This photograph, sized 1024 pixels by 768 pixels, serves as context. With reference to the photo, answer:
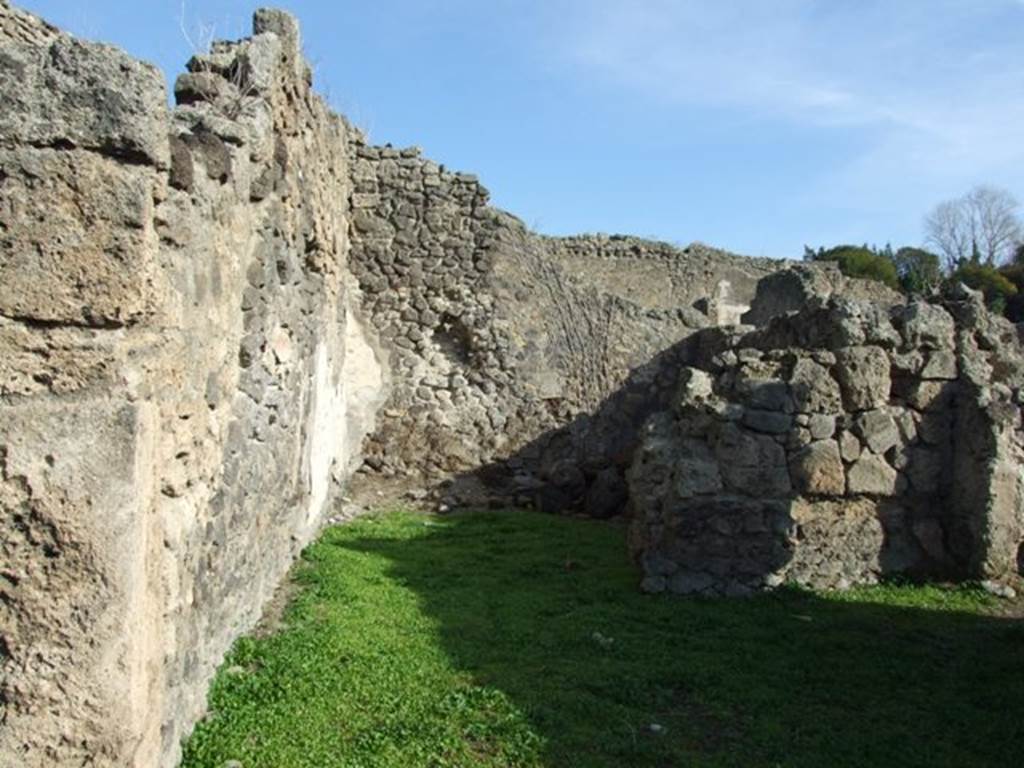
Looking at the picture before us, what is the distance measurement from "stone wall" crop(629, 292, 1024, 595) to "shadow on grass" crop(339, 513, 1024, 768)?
12.5 inches

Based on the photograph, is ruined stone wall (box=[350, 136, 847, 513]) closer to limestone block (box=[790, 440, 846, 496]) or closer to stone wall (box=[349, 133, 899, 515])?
stone wall (box=[349, 133, 899, 515])

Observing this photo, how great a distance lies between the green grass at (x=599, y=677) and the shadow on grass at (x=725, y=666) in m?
0.02

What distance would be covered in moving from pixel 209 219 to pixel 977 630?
16.9 feet

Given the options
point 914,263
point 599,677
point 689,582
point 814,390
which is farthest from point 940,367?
point 914,263

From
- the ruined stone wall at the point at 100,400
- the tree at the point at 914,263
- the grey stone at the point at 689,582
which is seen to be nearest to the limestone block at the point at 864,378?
the grey stone at the point at 689,582

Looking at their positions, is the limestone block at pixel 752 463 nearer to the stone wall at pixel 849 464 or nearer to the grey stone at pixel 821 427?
the stone wall at pixel 849 464

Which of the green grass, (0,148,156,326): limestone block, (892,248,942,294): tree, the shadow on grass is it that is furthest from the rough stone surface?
(892,248,942,294): tree

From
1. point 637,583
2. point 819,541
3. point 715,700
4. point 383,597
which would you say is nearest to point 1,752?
point 715,700

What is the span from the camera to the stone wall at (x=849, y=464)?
7.16m

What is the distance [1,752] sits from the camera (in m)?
2.49

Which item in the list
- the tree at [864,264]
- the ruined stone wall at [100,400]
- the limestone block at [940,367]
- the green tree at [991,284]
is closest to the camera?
the ruined stone wall at [100,400]

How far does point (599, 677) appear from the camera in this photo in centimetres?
502

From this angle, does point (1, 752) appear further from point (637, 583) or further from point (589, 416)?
point (589, 416)

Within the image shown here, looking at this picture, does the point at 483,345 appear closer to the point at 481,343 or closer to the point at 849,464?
the point at 481,343
